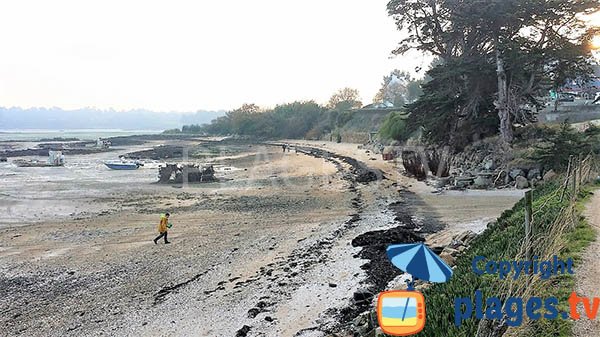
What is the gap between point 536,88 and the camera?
24797mm

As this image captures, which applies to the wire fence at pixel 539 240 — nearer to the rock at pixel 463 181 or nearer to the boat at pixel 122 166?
the rock at pixel 463 181

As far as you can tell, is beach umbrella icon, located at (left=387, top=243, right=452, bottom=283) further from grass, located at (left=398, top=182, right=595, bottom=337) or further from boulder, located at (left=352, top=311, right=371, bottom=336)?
boulder, located at (left=352, top=311, right=371, bottom=336)

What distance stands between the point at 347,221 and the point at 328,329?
9.56 meters

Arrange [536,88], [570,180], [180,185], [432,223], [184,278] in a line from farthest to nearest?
[180,185], [536,88], [432,223], [570,180], [184,278]

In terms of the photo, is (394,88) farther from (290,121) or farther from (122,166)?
(122,166)

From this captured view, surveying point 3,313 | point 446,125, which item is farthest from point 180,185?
point 3,313

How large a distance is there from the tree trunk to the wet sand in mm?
5526

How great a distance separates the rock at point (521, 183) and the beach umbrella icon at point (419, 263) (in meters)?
19.8

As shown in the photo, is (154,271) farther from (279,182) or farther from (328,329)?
(279,182)

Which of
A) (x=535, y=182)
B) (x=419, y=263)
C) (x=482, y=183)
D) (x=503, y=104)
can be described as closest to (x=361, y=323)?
(x=419, y=263)

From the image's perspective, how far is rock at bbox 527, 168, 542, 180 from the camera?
21.2 metres

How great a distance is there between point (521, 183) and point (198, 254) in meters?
16.1

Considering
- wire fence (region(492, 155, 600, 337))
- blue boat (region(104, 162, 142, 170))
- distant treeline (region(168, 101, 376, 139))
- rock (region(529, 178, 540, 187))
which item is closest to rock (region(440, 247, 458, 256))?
wire fence (region(492, 155, 600, 337))

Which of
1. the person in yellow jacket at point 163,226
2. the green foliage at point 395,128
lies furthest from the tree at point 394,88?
the person in yellow jacket at point 163,226
